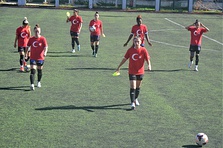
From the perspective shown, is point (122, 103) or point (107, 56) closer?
point (122, 103)

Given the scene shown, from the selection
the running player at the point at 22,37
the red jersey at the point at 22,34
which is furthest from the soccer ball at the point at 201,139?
the red jersey at the point at 22,34

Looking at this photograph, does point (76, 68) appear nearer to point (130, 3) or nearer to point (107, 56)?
point (107, 56)

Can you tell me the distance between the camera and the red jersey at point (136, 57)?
16.6 meters

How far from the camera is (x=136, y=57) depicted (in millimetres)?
16594

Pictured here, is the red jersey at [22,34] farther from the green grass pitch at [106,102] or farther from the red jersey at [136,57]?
the red jersey at [136,57]

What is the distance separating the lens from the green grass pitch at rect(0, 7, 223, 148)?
1373 centimetres

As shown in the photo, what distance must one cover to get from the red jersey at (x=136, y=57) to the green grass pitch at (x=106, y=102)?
1.40 metres

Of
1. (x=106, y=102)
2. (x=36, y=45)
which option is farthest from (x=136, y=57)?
(x=36, y=45)

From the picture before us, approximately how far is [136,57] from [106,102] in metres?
2.14

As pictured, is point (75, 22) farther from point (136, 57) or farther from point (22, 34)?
point (136, 57)

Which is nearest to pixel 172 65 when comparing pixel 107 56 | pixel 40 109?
pixel 107 56

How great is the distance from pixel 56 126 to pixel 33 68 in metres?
4.80

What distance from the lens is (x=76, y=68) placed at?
23641 mm

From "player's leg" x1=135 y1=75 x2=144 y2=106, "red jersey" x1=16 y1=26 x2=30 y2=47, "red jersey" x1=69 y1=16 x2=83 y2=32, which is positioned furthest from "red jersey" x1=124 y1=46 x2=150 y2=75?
"red jersey" x1=69 y1=16 x2=83 y2=32
